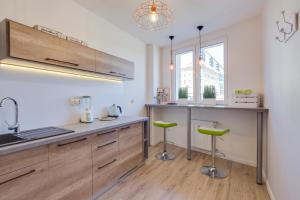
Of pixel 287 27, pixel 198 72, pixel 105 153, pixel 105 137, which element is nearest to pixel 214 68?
pixel 198 72

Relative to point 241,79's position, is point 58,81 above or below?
below

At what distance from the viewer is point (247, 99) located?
103 inches

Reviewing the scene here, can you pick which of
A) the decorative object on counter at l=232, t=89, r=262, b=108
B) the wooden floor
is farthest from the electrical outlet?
the decorative object on counter at l=232, t=89, r=262, b=108

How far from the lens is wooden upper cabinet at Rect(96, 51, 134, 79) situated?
7.71 feet

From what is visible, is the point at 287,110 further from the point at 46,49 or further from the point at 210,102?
the point at 46,49

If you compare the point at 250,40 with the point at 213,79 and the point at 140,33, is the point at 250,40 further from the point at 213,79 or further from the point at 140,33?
the point at 140,33

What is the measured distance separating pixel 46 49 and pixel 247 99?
2960mm

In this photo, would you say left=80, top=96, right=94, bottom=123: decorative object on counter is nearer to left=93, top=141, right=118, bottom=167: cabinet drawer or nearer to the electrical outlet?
the electrical outlet

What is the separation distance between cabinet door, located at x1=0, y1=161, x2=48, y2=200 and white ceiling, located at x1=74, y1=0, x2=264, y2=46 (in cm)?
227

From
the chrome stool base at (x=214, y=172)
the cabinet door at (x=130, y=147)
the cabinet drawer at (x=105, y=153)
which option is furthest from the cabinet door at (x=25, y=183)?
the chrome stool base at (x=214, y=172)

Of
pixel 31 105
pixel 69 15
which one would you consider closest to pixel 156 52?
pixel 69 15

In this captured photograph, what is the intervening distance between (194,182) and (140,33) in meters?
3.04

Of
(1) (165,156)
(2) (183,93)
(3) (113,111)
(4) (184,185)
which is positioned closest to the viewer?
(4) (184,185)

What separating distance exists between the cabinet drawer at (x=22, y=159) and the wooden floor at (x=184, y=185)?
3.32 ft
